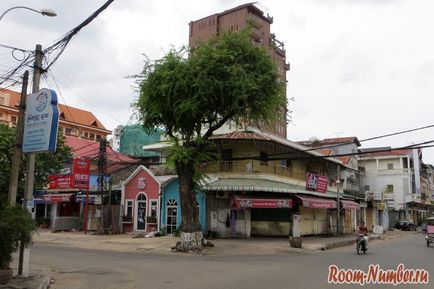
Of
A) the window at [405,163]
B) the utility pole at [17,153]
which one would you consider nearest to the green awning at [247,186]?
the utility pole at [17,153]

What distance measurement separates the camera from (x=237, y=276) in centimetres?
1378

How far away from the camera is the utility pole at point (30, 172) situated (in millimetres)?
13078

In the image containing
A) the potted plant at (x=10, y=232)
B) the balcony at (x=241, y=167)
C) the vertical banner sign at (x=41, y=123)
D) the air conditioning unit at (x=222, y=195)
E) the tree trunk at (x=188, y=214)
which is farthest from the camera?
the balcony at (x=241, y=167)

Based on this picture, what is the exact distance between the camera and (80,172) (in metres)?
33.9

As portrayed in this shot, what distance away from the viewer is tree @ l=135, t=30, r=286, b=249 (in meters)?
22.9

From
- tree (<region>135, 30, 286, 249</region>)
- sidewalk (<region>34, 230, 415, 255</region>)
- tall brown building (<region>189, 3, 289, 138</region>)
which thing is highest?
tall brown building (<region>189, 3, 289, 138</region>)

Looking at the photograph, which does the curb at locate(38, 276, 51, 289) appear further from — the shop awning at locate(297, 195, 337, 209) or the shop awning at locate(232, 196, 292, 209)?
the shop awning at locate(297, 195, 337, 209)

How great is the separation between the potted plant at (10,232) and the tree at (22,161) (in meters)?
21.1

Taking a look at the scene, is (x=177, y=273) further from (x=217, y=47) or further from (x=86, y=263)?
(x=217, y=47)

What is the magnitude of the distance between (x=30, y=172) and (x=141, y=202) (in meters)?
22.5

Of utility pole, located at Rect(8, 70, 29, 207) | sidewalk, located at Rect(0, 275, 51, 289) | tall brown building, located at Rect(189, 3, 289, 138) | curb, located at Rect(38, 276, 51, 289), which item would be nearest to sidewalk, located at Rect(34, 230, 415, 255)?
utility pole, located at Rect(8, 70, 29, 207)

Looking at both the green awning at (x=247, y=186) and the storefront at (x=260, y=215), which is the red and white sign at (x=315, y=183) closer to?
the green awning at (x=247, y=186)

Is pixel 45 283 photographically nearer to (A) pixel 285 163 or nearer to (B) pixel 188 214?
(B) pixel 188 214

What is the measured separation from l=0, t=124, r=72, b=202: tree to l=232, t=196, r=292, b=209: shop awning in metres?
15.4
